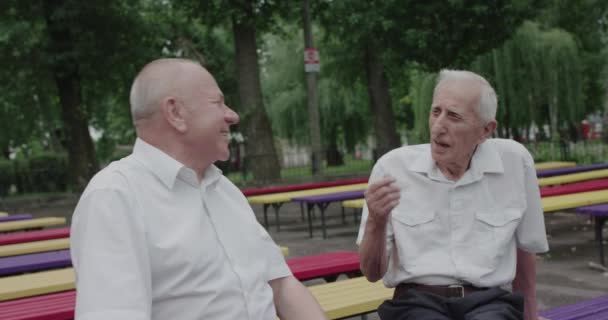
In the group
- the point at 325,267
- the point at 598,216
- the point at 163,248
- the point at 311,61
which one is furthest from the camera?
the point at 311,61

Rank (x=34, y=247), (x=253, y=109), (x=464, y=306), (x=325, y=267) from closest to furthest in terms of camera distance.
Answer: (x=464, y=306), (x=325, y=267), (x=34, y=247), (x=253, y=109)

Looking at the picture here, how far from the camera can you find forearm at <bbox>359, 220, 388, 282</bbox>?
298 centimetres

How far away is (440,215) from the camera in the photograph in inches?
126

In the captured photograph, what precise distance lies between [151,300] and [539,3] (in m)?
16.0

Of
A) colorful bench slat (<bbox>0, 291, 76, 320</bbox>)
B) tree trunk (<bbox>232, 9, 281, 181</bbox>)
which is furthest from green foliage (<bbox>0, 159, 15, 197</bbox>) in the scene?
colorful bench slat (<bbox>0, 291, 76, 320</bbox>)

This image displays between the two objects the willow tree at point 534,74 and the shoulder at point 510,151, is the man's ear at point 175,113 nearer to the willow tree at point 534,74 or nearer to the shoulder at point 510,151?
the shoulder at point 510,151

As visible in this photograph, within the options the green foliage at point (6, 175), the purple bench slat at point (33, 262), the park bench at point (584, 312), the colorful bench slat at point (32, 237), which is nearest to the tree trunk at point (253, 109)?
the green foliage at point (6, 175)

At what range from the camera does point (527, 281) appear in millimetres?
3363

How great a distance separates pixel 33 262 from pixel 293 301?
428cm

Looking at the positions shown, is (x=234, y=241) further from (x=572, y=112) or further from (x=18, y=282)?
(x=572, y=112)

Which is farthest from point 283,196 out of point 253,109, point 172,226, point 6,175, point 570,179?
point 6,175

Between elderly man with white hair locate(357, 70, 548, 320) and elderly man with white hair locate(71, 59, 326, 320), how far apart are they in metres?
0.71

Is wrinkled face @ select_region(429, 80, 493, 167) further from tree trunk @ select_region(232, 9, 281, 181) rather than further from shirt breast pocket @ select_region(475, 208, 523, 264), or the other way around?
tree trunk @ select_region(232, 9, 281, 181)

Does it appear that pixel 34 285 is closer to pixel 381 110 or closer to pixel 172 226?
pixel 172 226
